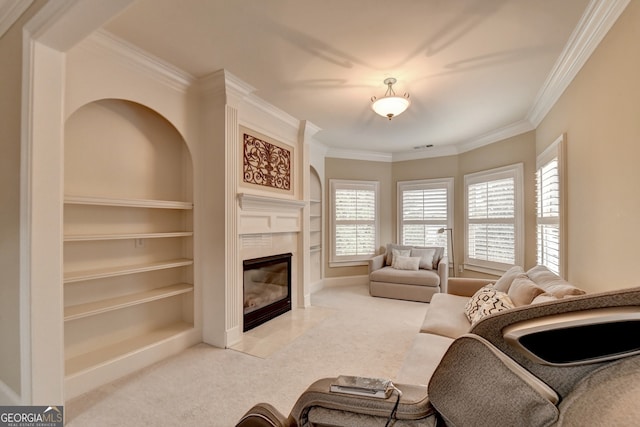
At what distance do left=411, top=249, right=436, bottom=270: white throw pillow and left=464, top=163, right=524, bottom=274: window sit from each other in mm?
695

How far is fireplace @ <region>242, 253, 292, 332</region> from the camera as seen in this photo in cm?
347

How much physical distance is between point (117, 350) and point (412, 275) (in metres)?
3.97

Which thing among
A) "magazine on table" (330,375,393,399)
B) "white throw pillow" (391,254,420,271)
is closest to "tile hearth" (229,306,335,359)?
"white throw pillow" (391,254,420,271)

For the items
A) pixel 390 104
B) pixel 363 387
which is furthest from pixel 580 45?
pixel 363 387

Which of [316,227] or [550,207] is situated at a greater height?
[550,207]

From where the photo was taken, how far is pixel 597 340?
66 cm

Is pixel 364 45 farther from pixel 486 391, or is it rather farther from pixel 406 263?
pixel 406 263

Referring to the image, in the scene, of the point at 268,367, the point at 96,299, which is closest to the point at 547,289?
the point at 268,367

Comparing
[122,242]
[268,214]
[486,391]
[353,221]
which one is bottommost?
[486,391]

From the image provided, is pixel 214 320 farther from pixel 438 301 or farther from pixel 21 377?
pixel 438 301

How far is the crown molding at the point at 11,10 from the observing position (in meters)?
1.75

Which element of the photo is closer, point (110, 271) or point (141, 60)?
point (110, 271)

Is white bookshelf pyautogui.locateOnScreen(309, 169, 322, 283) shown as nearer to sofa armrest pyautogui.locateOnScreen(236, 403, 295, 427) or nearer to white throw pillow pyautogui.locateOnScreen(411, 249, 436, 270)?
white throw pillow pyautogui.locateOnScreen(411, 249, 436, 270)

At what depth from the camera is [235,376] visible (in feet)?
7.97
